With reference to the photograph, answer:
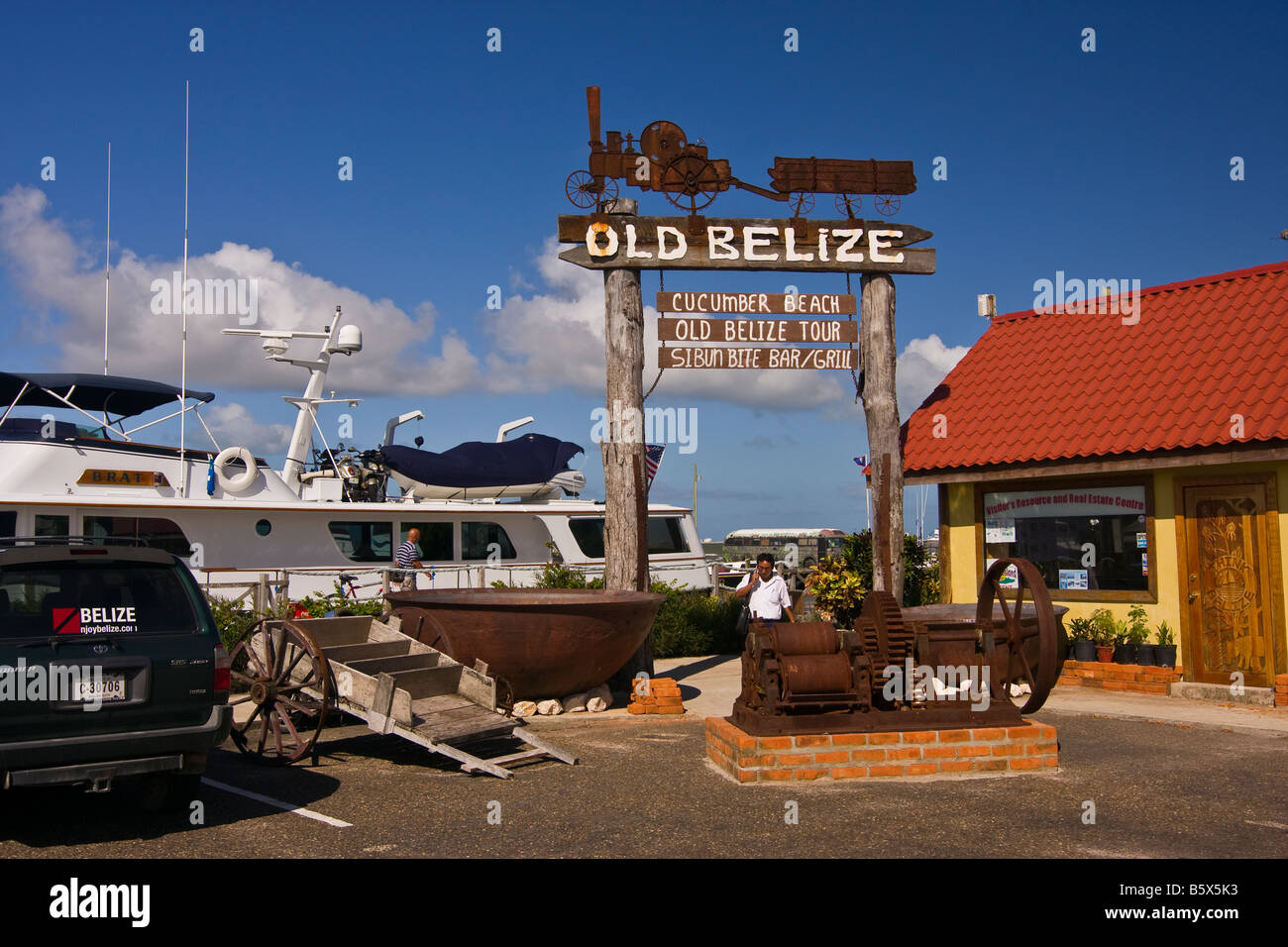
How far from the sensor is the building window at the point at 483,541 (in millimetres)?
17609

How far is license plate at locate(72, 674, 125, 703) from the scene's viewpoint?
5.83m

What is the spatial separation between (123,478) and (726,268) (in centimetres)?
922

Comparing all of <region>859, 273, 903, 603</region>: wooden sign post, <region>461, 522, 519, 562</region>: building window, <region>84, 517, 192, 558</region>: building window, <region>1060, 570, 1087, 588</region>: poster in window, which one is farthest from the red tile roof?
<region>84, 517, 192, 558</region>: building window

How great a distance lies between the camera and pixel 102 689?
19.4 feet

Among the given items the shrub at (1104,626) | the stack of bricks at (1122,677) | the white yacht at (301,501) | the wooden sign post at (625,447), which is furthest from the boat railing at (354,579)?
the shrub at (1104,626)

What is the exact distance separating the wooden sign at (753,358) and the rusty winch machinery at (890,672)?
476cm

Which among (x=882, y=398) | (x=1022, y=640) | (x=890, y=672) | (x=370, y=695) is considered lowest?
(x=370, y=695)

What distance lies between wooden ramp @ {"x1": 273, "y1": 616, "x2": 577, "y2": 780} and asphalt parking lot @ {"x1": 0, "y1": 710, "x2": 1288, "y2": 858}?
0.23 m

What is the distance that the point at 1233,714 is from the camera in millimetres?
10141

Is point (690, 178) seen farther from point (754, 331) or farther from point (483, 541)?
point (483, 541)

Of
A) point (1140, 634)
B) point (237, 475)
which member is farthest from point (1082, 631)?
point (237, 475)

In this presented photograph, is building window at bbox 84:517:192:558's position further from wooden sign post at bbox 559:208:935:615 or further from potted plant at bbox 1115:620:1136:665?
potted plant at bbox 1115:620:1136:665

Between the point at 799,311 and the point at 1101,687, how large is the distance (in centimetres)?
551
